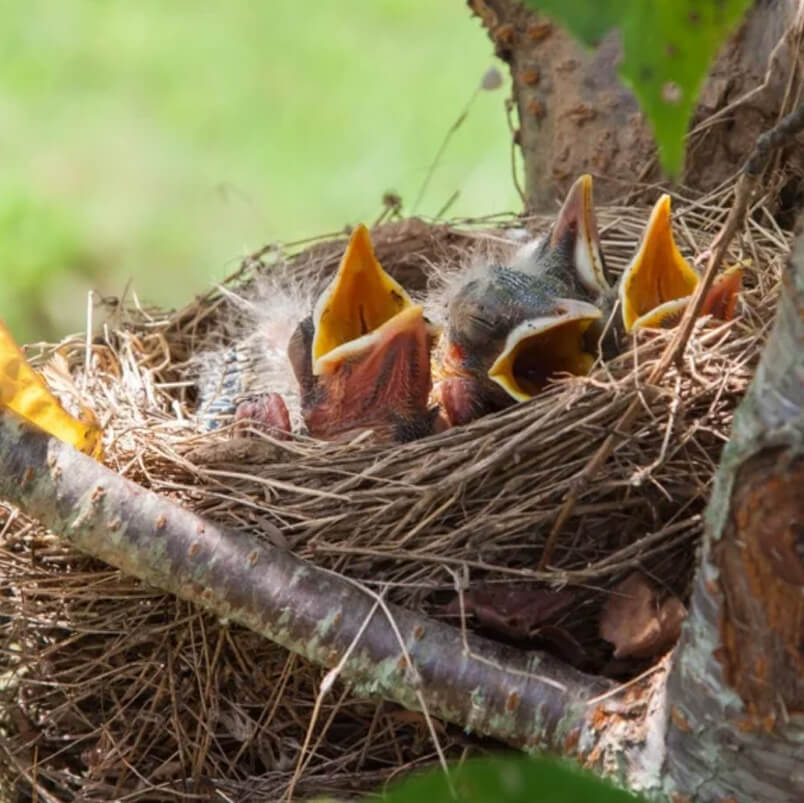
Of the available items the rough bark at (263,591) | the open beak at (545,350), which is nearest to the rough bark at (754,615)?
Answer: the rough bark at (263,591)

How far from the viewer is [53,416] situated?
152cm

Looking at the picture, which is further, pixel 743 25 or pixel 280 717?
pixel 743 25

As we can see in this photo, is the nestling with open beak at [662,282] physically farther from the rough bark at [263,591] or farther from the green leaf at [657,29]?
the green leaf at [657,29]

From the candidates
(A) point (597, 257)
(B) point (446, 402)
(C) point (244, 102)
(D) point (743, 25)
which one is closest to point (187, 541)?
(B) point (446, 402)

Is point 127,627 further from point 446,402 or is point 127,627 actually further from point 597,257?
point 597,257

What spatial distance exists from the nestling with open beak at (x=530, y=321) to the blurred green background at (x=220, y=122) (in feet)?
4.91

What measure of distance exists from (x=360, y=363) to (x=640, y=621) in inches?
23.9

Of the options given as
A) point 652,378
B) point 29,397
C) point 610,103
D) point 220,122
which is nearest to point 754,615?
point 652,378

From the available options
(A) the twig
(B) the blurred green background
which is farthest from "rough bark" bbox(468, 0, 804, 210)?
(B) the blurred green background

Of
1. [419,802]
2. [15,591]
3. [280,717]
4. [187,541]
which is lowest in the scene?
[280,717]

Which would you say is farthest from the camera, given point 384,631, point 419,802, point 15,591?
point 15,591

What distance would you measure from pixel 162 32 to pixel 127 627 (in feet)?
8.10

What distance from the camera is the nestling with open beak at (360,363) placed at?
6.02 feet

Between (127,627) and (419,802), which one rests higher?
(419,802)
